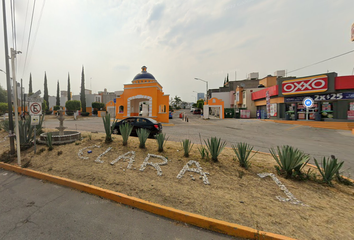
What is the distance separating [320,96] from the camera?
19453 mm

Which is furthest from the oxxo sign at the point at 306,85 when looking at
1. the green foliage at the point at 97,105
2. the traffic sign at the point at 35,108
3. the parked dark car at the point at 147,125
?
the green foliage at the point at 97,105

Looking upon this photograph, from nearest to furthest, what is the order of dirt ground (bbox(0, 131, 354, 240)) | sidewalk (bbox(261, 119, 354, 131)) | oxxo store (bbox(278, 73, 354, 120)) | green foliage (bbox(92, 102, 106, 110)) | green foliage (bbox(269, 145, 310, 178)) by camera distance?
dirt ground (bbox(0, 131, 354, 240))
green foliage (bbox(269, 145, 310, 178))
sidewalk (bbox(261, 119, 354, 131))
oxxo store (bbox(278, 73, 354, 120))
green foliage (bbox(92, 102, 106, 110))

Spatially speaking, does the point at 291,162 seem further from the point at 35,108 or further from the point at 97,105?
the point at 97,105

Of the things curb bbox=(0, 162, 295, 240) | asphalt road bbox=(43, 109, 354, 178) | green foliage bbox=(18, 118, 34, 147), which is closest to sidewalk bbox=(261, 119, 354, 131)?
asphalt road bbox=(43, 109, 354, 178)

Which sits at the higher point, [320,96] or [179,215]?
[320,96]

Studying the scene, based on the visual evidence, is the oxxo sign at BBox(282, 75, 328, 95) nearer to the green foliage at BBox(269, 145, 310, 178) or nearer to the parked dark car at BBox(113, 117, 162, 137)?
the parked dark car at BBox(113, 117, 162, 137)

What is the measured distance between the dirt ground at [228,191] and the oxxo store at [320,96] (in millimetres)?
20547

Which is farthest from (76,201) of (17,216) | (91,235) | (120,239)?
(120,239)

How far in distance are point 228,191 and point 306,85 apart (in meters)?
23.5

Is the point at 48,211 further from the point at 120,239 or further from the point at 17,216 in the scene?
the point at 120,239

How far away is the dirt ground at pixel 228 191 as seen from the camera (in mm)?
2719

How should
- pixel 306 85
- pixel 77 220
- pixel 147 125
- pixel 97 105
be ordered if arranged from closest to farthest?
pixel 77 220, pixel 147 125, pixel 306 85, pixel 97 105

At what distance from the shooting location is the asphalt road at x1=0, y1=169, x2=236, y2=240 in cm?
259

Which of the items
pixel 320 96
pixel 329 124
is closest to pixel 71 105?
pixel 320 96
